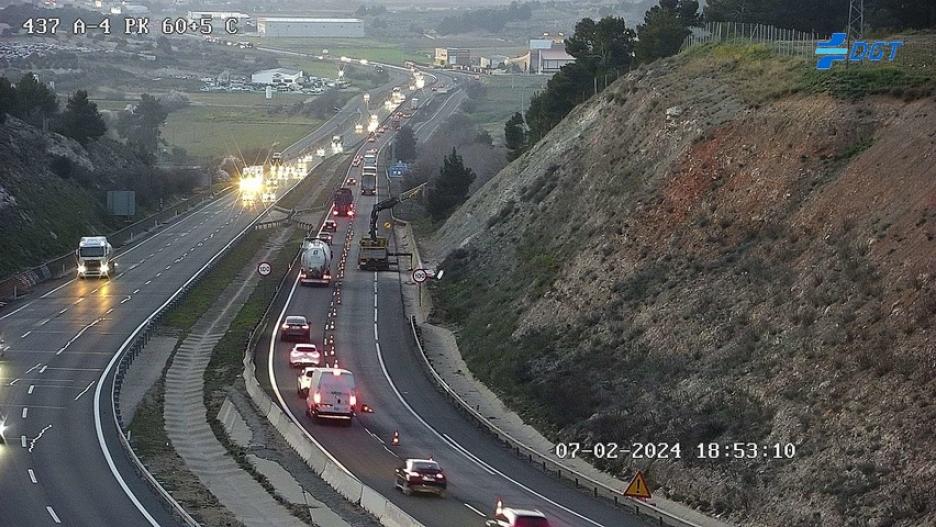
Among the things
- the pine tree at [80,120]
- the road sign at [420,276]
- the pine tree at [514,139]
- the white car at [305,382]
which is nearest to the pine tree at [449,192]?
the pine tree at [514,139]

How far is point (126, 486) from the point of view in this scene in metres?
42.9

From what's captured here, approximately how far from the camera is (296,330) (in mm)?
71500

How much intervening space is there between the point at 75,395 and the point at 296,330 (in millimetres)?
15783

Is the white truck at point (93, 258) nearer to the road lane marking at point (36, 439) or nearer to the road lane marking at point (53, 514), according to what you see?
the road lane marking at point (36, 439)

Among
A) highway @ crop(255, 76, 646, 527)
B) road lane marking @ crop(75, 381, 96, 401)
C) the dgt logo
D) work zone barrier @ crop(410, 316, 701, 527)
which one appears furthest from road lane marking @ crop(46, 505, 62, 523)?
the dgt logo

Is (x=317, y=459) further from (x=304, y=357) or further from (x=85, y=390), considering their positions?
(x=304, y=357)

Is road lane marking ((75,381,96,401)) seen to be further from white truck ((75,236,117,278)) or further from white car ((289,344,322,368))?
white truck ((75,236,117,278))

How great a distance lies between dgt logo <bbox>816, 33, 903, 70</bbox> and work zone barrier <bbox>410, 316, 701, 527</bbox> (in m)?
22.8

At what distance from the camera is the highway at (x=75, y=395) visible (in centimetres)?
4021

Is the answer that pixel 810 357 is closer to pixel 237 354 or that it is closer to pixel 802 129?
pixel 802 129

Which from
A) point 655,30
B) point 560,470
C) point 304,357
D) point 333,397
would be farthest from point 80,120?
point 560,470

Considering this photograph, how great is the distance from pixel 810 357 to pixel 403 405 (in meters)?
18.3

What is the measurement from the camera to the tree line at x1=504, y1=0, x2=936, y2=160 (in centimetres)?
8556

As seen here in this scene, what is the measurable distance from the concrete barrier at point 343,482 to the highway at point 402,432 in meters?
0.80
